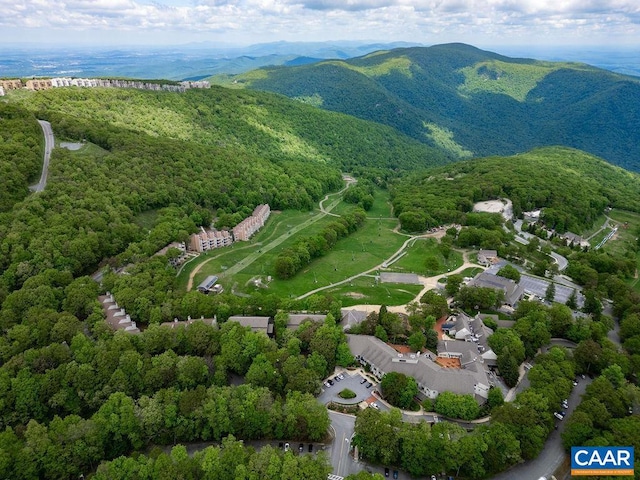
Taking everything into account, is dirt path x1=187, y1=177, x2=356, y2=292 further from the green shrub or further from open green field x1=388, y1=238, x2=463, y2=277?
the green shrub

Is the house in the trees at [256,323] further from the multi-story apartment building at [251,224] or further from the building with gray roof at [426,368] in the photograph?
the multi-story apartment building at [251,224]

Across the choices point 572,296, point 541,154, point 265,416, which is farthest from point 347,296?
point 541,154

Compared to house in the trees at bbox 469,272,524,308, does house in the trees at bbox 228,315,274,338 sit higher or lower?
higher

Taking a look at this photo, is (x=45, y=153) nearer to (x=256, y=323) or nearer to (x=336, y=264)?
(x=256, y=323)

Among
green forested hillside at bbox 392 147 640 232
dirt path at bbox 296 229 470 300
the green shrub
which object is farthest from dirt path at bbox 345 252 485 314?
green forested hillside at bbox 392 147 640 232

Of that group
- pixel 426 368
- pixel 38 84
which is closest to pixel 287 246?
pixel 426 368

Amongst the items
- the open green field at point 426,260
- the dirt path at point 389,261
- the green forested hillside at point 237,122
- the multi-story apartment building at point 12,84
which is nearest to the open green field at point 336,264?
the dirt path at point 389,261

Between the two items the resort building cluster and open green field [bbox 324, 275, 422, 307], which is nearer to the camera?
open green field [bbox 324, 275, 422, 307]
